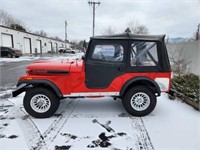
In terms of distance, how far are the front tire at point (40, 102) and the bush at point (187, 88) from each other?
11.6 ft

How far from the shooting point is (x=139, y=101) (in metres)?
4.31

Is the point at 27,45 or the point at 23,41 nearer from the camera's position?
the point at 23,41

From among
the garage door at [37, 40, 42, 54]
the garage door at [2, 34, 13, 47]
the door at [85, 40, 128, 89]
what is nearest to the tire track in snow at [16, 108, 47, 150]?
the door at [85, 40, 128, 89]

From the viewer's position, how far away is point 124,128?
3746mm

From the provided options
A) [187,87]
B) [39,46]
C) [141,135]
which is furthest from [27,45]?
[141,135]

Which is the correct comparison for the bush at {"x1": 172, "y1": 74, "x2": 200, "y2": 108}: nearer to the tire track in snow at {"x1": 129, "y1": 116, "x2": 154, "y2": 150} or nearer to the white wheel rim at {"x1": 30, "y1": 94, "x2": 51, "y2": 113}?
the tire track in snow at {"x1": 129, "y1": 116, "x2": 154, "y2": 150}

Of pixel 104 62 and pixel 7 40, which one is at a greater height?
pixel 7 40

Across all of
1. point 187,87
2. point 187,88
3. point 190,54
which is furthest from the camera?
point 190,54

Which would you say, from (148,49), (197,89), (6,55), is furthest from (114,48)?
(6,55)

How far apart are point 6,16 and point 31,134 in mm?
60243

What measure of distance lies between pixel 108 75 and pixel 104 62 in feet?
1.01

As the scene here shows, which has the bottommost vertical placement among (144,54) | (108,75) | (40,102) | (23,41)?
(40,102)

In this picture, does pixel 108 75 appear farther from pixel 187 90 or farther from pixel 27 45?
pixel 27 45

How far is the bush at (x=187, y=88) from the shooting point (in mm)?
5101
